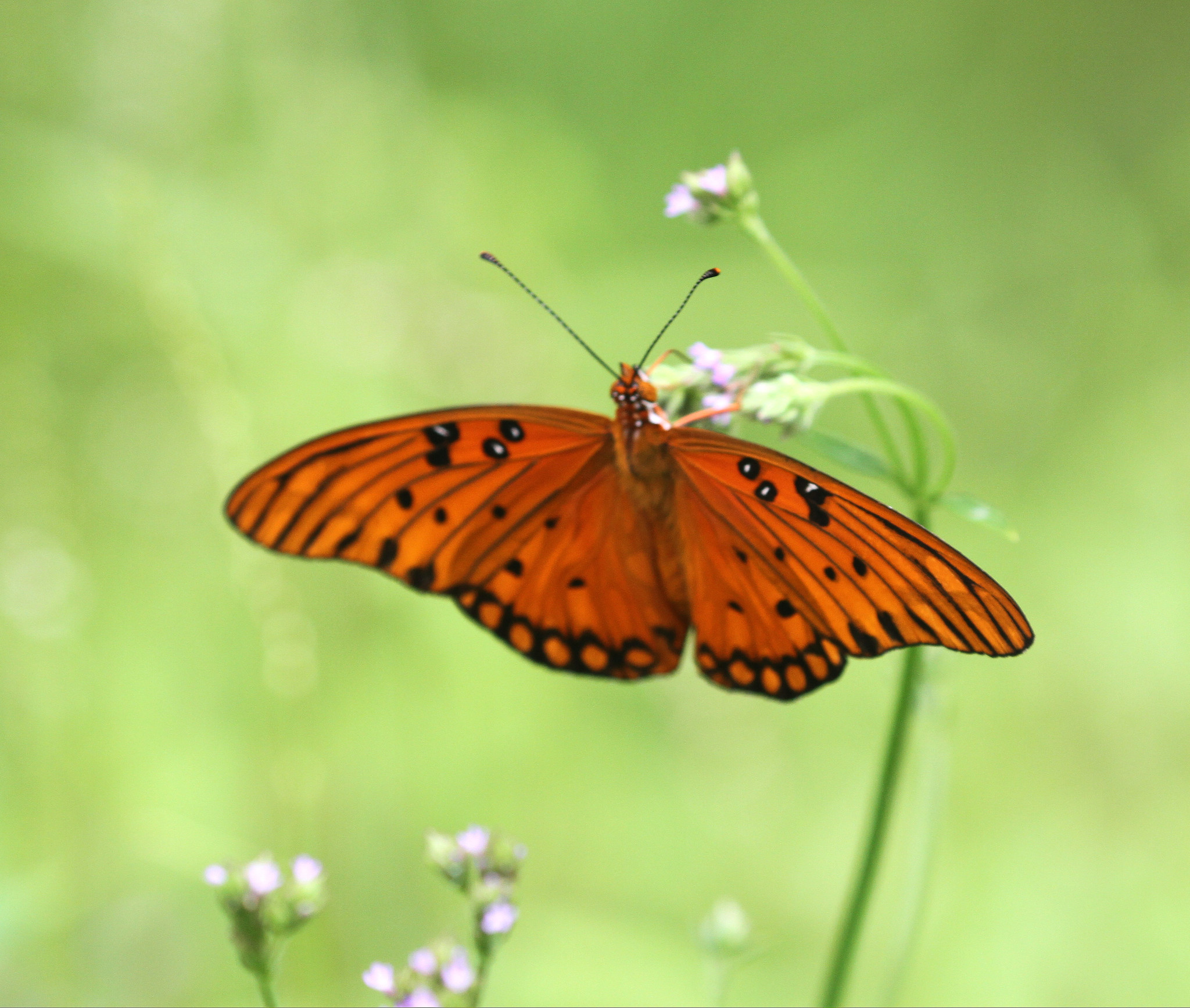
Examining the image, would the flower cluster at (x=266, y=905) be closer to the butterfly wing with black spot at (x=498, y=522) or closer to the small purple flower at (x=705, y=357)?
the butterfly wing with black spot at (x=498, y=522)

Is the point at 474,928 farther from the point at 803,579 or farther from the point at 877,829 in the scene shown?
the point at 803,579

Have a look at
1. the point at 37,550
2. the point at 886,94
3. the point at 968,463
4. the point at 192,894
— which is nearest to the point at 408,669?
the point at 192,894

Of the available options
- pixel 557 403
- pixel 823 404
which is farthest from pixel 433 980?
pixel 557 403

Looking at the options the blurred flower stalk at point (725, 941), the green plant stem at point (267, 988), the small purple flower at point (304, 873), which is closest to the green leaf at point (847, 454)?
the blurred flower stalk at point (725, 941)

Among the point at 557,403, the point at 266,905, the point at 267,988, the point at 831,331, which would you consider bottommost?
the point at 267,988

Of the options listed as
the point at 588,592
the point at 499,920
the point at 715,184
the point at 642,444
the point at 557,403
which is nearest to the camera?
the point at 499,920

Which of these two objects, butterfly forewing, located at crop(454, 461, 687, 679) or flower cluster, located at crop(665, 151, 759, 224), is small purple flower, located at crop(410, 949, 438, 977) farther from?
flower cluster, located at crop(665, 151, 759, 224)

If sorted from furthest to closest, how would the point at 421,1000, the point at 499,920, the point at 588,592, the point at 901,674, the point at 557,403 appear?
the point at 557,403
the point at 588,592
the point at 901,674
the point at 499,920
the point at 421,1000
